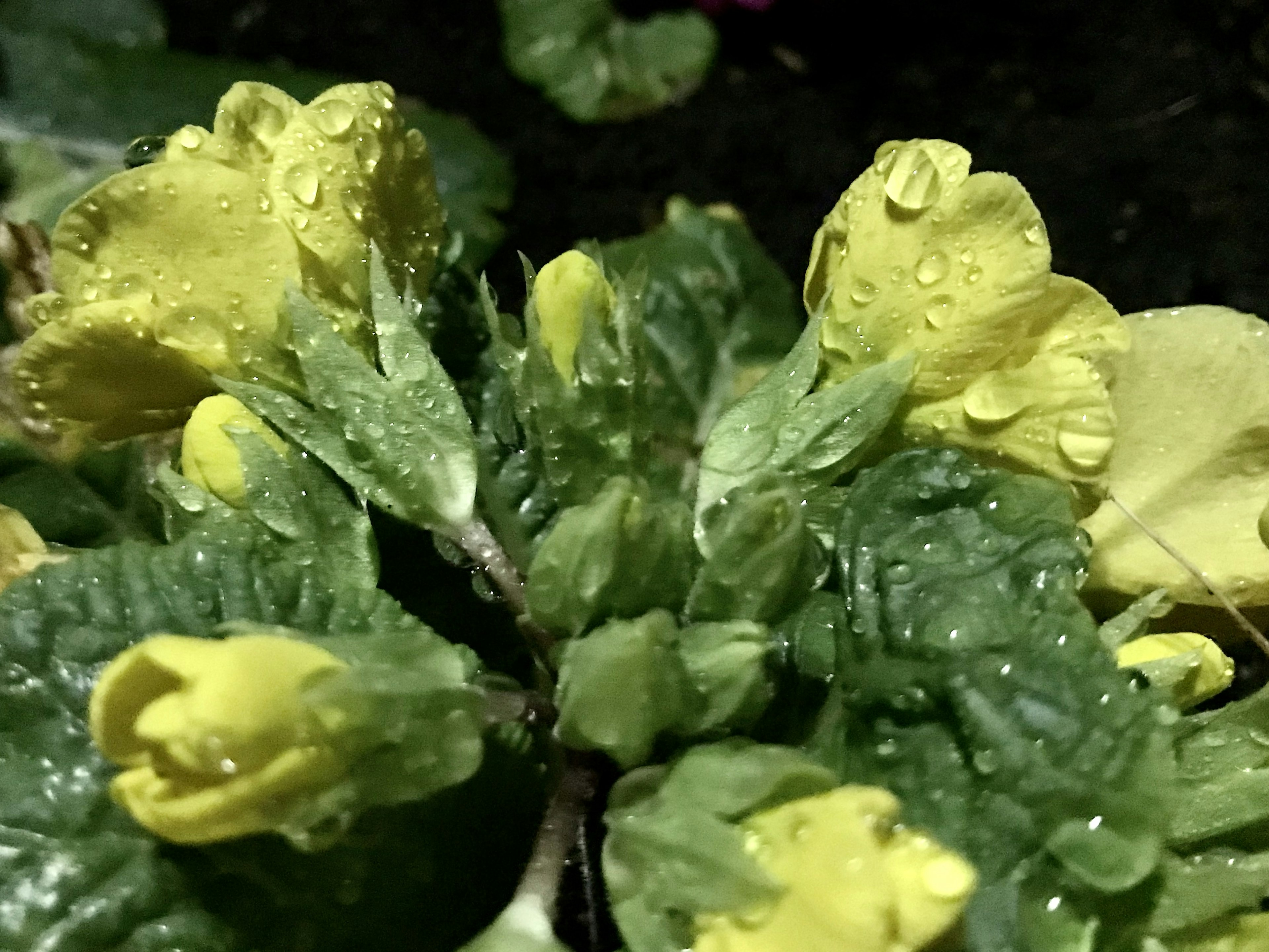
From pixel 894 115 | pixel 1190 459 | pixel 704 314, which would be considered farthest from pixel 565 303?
pixel 894 115

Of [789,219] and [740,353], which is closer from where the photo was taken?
[740,353]

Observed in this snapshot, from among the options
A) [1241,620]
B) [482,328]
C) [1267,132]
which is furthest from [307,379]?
[1267,132]

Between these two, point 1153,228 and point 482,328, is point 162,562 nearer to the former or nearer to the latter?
point 482,328

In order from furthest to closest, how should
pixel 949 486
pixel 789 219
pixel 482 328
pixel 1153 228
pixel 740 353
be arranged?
pixel 789 219
pixel 1153 228
pixel 740 353
pixel 482 328
pixel 949 486

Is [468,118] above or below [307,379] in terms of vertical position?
below

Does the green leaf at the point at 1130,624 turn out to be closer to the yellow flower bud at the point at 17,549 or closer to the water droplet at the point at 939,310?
the water droplet at the point at 939,310

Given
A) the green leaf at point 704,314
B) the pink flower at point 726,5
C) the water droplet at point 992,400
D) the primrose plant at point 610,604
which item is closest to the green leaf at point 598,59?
the pink flower at point 726,5

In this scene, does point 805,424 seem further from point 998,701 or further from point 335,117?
point 335,117

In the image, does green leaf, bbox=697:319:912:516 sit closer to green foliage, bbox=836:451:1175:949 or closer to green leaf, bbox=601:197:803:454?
green foliage, bbox=836:451:1175:949

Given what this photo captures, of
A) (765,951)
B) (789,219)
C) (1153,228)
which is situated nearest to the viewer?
(765,951)
